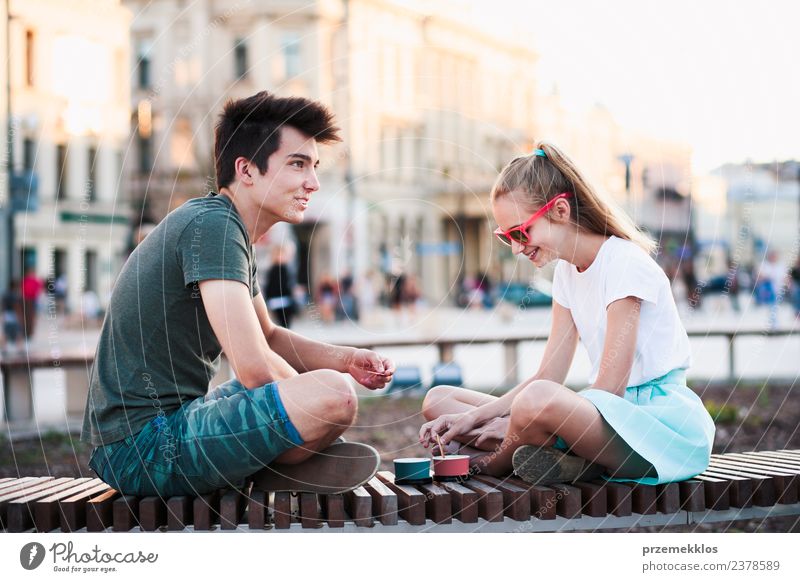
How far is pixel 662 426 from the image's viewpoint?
3.15m

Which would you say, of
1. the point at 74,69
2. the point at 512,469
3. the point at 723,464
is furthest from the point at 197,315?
the point at 74,69

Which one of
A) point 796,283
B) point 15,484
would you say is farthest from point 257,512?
point 796,283

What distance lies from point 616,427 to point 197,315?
49.3 inches

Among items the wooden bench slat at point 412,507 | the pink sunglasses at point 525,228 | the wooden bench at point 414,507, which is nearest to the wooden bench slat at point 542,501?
the wooden bench at point 414,507

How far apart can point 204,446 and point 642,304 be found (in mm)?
1366

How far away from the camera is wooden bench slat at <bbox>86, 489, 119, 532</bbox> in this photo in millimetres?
2906

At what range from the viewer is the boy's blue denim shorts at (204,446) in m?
2.87

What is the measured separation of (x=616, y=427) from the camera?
10.1ft

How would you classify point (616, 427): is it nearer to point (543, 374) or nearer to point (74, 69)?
point (543, 374)

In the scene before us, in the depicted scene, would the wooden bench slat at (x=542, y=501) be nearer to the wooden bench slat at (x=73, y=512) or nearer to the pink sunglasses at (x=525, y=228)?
the pink sunglasses at (x=525, y=228)

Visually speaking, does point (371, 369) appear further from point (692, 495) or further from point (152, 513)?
point (692, 495)

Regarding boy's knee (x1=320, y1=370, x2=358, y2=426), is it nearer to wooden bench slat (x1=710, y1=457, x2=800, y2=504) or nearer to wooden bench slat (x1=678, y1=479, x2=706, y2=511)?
wooden bench slat (x1=678, y1=479, x2=706, y2=511)

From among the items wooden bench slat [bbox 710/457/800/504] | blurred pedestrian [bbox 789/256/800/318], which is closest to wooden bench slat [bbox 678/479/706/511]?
wooden bench slat [bbox 710/457/800/504]

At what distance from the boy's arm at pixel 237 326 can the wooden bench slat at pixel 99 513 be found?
516 mm
